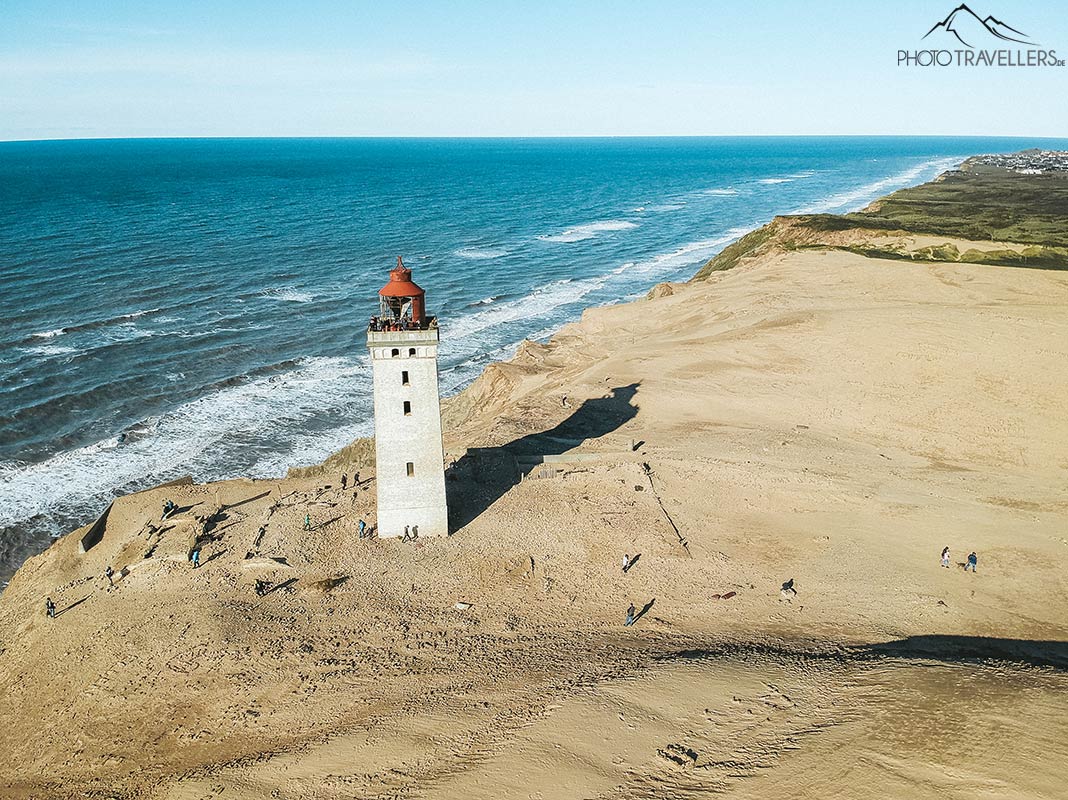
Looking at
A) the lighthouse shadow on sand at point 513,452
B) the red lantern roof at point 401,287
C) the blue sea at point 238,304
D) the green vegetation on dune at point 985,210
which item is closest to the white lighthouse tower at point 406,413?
the red lantern roof at point 401,287

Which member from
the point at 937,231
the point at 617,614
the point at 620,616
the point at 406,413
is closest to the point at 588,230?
the point at 937,231

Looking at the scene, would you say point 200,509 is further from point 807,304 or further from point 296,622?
point 807,304

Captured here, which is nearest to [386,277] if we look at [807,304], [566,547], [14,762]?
[807,304]

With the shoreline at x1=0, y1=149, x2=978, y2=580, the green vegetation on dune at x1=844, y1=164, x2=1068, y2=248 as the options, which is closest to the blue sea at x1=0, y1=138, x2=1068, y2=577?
the shoreline at x1=0, y1=149, x2=978, y2=580

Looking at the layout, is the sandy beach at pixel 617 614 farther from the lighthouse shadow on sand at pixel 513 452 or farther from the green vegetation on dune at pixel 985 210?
the green vegetation on dune at pixel 985 210

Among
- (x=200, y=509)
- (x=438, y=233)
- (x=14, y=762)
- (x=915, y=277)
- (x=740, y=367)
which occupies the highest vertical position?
(x=438, y=233)

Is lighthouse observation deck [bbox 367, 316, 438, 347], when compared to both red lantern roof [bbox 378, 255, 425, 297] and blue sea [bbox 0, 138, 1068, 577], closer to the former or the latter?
red lantern roof [bbox 378, 255, 425, 297]
